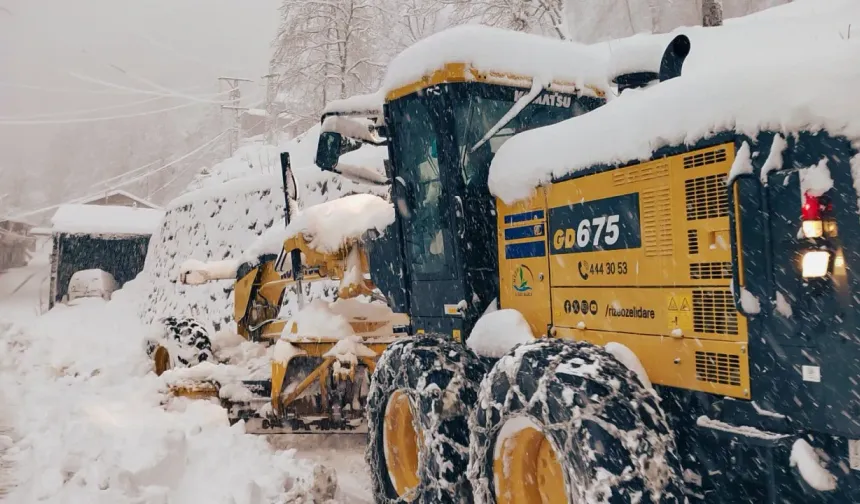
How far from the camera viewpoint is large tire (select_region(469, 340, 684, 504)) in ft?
9.87

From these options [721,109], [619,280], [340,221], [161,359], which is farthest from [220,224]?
[721,109]

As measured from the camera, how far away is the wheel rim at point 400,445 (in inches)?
201

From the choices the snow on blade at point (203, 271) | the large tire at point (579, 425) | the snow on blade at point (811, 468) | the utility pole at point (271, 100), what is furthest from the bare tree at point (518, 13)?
the snow on blade at point (811, 468)

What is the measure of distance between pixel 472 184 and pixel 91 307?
25.1m

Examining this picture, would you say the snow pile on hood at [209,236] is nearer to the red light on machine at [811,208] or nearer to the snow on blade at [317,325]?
the snow on blade at [317,325]

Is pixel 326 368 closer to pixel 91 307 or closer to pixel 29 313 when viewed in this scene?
pixel 91 307

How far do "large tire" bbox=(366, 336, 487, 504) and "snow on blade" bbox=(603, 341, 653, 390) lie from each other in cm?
115

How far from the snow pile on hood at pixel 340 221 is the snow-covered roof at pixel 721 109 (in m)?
2.43

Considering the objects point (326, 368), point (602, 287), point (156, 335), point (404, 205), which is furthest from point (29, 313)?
point (602, 287)

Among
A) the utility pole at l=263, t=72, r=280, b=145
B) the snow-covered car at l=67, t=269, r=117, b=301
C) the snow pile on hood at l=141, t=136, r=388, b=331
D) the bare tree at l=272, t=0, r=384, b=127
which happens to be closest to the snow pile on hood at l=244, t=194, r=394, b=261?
the snow pile on hood at l=141, t=136, r=388, b=331

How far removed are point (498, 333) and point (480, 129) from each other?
1.44 metres

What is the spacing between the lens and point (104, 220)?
104ft

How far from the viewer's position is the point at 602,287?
12.6 feet

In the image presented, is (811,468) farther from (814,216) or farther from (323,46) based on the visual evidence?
(323,46)
